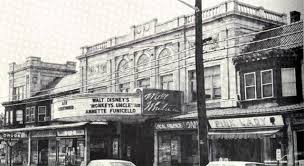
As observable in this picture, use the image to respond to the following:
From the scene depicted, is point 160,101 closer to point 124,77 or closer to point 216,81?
point 216,81

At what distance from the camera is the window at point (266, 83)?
23.5 metres

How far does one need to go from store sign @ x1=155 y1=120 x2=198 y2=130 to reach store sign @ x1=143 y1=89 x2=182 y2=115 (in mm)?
843

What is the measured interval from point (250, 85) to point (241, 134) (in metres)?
2.86

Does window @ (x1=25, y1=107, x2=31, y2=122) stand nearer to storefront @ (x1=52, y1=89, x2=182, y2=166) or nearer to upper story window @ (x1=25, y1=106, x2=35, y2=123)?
upper story window @ (x1=25, y1=106, x2=35, y2=123)

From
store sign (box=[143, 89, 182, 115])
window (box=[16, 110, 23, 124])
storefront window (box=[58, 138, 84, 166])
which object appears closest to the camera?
store sign (box=[143, 89, 182, 115])

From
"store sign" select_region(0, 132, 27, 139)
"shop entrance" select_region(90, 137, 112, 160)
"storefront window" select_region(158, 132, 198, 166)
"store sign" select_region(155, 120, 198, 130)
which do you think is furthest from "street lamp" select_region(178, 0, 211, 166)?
"store sign" select_region(0, 132, 27, 139)

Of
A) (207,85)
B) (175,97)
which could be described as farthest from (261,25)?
(175,97)

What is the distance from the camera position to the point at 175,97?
28.6 m

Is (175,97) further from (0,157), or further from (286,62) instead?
(0,157)

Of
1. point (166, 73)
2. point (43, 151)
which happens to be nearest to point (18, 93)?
point (43, 151)

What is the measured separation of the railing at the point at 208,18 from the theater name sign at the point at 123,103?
4743 millimetres

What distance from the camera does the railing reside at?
26297 millimetres

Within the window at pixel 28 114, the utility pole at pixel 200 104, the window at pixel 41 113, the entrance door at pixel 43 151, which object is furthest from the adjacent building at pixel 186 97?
the window at pixel 28 114

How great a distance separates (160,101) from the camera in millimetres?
28000
